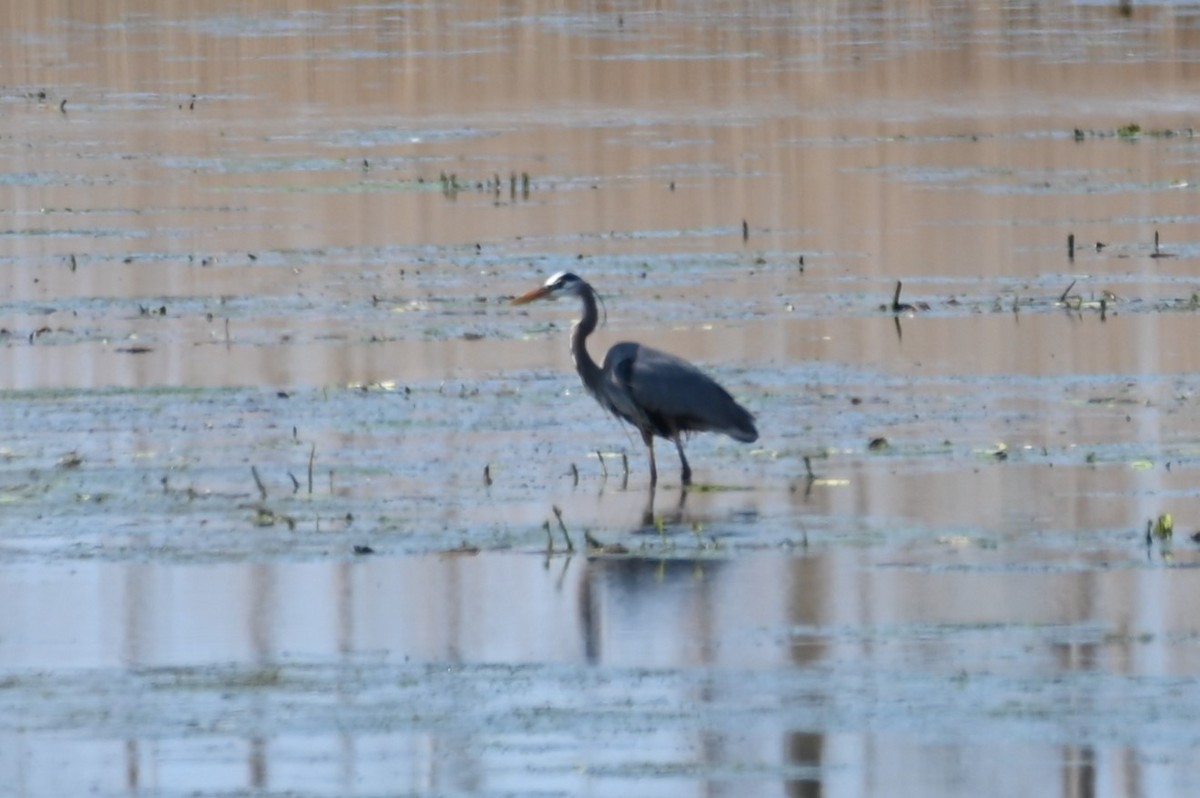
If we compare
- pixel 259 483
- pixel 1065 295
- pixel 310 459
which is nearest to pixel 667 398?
pixel 310 459

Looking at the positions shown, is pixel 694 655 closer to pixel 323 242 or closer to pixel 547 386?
pixel 547 386

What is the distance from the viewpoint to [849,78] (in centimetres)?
3097

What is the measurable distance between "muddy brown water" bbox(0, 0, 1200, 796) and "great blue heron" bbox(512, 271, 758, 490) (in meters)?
0.20

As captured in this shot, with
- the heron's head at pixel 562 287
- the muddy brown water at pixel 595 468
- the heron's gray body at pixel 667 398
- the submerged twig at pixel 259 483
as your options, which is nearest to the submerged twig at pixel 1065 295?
the muddy brown water at pixel 595 468

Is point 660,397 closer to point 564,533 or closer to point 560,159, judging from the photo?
point 564,533

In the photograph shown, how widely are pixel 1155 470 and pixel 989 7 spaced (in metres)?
34.4

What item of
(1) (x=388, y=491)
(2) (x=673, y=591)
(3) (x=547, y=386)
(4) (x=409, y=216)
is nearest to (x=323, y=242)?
(4) (x=409, y=216)

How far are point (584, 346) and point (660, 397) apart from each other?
0.72m

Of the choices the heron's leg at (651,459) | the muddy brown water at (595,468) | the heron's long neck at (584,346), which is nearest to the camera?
the muddy brown water at (595,468)

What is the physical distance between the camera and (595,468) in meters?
11.2

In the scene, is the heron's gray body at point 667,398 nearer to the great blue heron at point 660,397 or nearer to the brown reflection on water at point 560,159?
the great blue heron at point 660,397

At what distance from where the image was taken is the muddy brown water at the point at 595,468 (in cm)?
738

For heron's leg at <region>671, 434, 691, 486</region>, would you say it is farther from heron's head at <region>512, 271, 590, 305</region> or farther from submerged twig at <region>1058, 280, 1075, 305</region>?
submerged twig at <region>1058, 280, 1075, 305</region>

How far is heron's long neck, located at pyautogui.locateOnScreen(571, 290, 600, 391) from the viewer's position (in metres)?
11.7
